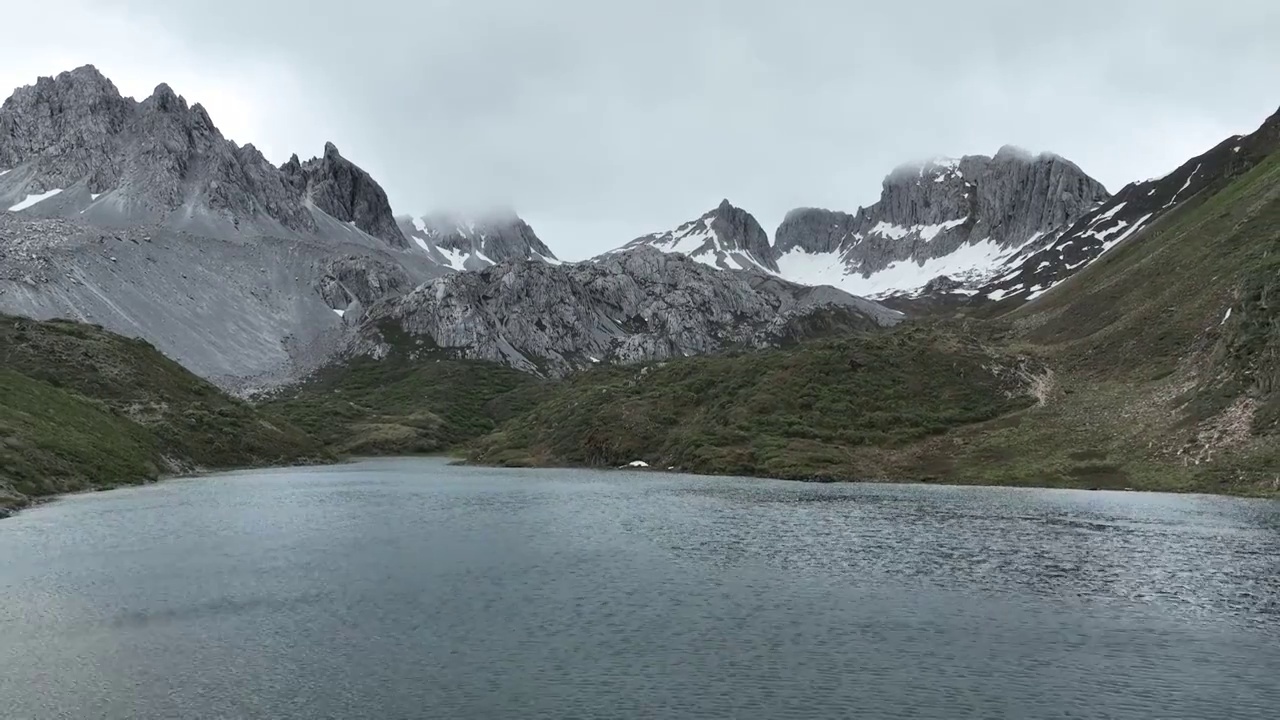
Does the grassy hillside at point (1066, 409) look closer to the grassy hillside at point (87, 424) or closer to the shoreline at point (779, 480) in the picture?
the shoreline at point (779, 480)

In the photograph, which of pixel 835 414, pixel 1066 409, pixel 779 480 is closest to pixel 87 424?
pixel 779 480

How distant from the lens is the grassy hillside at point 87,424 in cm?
11281

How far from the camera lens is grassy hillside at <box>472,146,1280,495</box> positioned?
4712 inches

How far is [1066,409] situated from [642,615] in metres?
133

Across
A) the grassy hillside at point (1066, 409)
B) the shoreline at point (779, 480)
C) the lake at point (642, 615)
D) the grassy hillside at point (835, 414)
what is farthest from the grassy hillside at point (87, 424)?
the grassy hillside at point (835, 414)

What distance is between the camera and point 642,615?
47469 millimetres

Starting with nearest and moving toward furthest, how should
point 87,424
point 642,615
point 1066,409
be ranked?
point 642,615 → point 87,424 → point 1066,409

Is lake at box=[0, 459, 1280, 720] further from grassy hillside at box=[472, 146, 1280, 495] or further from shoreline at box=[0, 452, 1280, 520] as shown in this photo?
grassy hillside at box=[472, 146, 1280, 495]

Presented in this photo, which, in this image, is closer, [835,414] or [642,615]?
[642,615]

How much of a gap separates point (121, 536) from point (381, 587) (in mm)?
32920

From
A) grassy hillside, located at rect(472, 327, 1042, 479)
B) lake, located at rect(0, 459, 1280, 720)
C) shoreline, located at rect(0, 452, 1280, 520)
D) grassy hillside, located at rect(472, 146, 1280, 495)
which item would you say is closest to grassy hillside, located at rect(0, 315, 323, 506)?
shoreline, located at rect(0, 452, 1280, 520)

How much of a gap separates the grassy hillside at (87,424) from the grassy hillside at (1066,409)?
288 feet

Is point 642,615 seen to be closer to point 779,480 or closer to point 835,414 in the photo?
point 779,480

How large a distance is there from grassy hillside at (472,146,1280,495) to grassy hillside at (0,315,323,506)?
87.8 m
